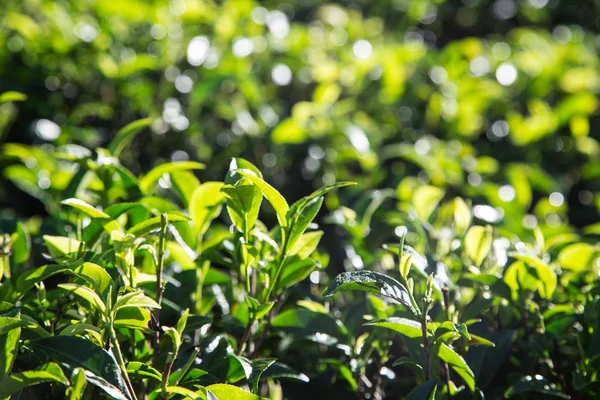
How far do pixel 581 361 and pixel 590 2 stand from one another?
3.82 m

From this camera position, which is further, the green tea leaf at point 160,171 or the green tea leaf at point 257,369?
the green tea leaf at point 160,171

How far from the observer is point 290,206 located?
2000 millimetres

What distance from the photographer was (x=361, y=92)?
9.01 feet

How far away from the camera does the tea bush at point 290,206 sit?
3.97 ft

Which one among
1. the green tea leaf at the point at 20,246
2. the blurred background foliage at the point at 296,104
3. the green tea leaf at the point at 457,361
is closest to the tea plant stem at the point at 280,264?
the green tea leaf at the point at 457,361

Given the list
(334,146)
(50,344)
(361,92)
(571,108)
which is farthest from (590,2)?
(50,344)

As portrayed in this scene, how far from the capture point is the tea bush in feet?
3.97

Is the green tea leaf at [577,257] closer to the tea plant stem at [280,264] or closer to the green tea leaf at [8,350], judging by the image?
the tea plant stem at [280,264]

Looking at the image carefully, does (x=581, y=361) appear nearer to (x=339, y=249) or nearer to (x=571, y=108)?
(x=339, y=249)

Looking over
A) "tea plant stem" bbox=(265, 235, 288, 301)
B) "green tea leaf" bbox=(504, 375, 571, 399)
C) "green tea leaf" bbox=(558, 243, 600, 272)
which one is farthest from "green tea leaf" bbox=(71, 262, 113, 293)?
"green tea leaf" bbox=(558, 243, 600, 272)

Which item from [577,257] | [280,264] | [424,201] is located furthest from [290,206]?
[577,257]

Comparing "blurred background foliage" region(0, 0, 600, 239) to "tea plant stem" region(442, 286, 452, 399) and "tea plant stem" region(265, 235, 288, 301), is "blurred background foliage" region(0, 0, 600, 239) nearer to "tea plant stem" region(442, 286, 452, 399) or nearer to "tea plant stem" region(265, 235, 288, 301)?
"tea plant stem" region(442, 286, 452, 399)

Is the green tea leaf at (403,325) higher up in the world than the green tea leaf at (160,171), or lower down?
lower down

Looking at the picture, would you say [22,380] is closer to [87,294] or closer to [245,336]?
[87,294]
